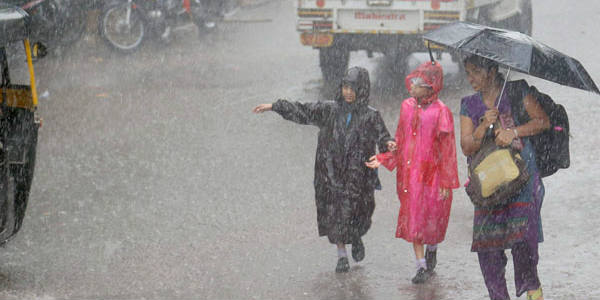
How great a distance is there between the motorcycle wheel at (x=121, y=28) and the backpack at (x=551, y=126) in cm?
1070

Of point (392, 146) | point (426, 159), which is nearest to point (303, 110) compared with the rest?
point (392, 146)

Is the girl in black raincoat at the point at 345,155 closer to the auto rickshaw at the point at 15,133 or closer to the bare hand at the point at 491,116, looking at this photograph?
the bare hand at the point at 491,116

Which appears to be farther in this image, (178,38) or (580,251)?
(178,38)

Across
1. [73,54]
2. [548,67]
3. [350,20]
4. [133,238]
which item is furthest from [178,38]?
[548,67]

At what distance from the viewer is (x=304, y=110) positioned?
5.93m

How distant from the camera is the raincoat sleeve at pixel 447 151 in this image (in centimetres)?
550

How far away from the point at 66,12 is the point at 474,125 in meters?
9.91

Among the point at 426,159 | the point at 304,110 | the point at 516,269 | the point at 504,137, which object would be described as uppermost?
the point at 504,137

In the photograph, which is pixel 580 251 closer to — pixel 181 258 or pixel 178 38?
pixel 181 258

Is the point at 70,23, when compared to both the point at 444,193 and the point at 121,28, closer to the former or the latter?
the point at 121,28

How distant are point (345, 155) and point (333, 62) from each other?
6190mm

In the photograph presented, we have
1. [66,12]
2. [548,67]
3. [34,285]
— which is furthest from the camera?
[66,12]

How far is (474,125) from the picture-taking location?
4.70m

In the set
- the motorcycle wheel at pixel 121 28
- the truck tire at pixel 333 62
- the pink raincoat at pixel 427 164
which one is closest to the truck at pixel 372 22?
the truck tire at pixel 333 62
